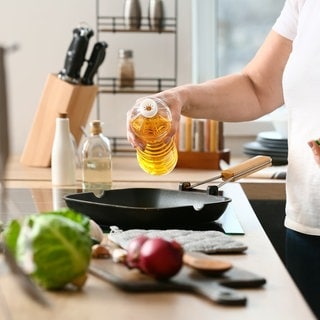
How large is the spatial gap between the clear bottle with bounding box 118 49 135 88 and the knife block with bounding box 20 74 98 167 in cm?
24

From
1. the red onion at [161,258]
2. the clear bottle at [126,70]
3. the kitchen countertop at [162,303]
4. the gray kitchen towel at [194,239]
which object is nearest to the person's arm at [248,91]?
the gray kitchen towel at [194,239]

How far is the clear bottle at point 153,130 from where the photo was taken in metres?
1.72

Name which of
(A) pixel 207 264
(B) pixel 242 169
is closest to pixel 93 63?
(B) pixel 242 169

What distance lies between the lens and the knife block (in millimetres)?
2770

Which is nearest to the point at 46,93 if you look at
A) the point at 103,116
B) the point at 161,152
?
the point at 103,116

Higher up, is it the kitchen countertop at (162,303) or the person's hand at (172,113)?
the person's hand at (172,113)

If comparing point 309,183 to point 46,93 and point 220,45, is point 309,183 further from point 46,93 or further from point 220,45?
point 220,45

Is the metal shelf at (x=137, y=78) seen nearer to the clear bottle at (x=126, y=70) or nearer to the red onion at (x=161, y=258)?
the clear bottle at (x=126, y=70)

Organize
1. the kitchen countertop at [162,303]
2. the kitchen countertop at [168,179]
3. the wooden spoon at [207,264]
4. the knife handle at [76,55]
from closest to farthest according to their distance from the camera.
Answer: the kitchen countertop at [162,303] < the wooden spoon at [207,264] < the kitchen countertop at [168,179] < the knife handle at [76,55]

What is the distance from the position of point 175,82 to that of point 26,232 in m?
2.04

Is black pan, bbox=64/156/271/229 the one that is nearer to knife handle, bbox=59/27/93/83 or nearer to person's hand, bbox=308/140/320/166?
person's hand, bbox=308/140/320/166

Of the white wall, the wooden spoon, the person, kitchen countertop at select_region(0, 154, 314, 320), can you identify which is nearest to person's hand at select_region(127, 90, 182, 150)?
the person

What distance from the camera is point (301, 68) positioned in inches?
73.5

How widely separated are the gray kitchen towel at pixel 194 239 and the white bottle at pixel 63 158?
0.80 meters
